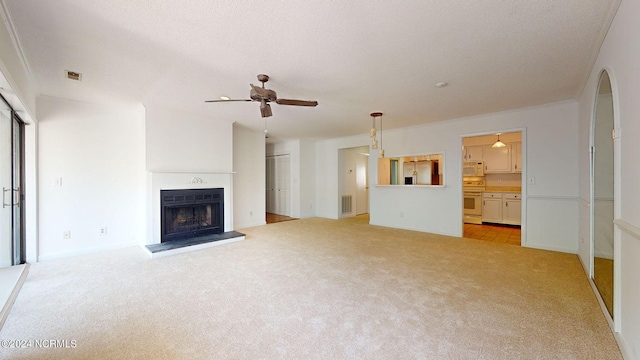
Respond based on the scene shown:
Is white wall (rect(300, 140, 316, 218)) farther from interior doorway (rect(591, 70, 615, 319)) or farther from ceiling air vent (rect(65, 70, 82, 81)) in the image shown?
interior doorway (rect(591, 70, 615, 319))

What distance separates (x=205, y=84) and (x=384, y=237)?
13.1ft

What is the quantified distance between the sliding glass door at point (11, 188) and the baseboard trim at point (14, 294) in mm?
248

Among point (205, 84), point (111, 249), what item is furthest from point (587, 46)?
point (111, 249)

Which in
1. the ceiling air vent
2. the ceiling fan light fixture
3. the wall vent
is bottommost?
the wall vent

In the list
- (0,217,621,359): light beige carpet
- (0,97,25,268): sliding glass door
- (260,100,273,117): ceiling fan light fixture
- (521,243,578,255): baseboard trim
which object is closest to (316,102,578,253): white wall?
(521,243,578,255): baseboard trim

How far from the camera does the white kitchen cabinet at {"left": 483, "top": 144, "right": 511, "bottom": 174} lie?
6.41 metres

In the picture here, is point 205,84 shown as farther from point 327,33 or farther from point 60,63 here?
point 327,33

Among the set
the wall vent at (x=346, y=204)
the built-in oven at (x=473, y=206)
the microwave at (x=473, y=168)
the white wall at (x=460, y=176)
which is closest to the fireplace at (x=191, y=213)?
the white wall at (x=460, y=176)

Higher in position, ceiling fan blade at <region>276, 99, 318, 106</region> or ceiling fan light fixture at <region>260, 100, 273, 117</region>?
ceiling fan blade at <region>276, 99, 318, 106</region>

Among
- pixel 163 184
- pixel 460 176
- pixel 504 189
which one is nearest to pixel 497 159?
pixel 504 189

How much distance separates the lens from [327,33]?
7.03 feet

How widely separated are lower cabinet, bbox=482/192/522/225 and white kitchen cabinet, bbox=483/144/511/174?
24.6 inches

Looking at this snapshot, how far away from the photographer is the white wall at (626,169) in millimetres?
1547

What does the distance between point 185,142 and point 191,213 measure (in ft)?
4.22
